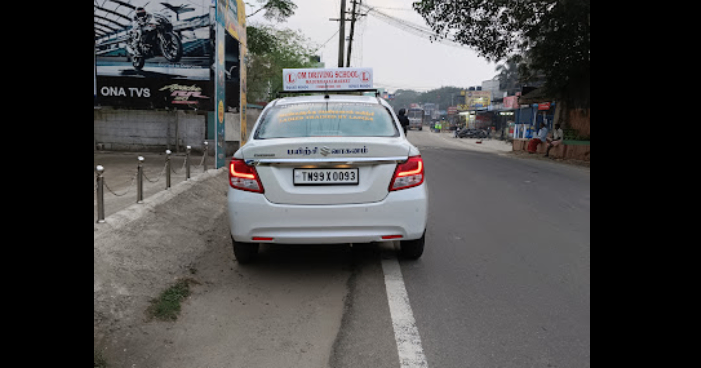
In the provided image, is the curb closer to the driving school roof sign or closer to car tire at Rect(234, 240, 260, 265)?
car tire at Rect(234, 240, 260, 265)

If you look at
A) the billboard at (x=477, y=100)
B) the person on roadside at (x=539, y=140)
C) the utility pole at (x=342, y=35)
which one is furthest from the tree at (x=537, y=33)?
the billboard at (x=477, y=100)

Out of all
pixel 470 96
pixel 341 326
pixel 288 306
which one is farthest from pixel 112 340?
pixel 470 96

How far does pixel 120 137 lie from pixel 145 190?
300 inches

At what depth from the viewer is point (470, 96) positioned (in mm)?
90812

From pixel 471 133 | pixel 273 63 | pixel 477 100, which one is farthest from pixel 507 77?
pixel 273 63

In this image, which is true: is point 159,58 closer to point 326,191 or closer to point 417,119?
point 326,191

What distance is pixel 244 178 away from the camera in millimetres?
4445

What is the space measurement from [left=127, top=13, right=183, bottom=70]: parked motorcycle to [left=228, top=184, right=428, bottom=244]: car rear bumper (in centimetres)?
1097

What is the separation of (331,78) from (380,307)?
399 inches

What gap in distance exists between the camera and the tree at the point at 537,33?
68.8 feet

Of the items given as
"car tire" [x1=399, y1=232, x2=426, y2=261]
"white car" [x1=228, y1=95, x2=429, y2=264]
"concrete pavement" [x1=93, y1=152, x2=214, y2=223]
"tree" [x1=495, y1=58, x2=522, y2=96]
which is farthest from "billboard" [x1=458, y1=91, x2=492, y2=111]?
"white car" [x1=228, y1=95, x2=429, y2=264]

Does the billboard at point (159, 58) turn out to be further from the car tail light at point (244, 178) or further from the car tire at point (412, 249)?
the car tire at point (412, 249)

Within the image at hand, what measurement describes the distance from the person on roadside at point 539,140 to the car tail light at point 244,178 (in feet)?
73.0

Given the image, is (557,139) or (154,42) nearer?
(154,42)
